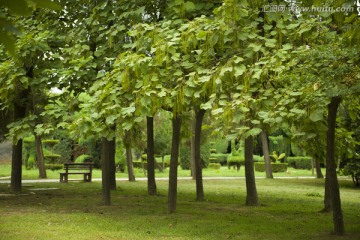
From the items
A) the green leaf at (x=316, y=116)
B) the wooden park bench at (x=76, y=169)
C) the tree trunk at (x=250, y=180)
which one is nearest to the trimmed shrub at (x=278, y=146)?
the wooden park bench at (x=76, y=169)

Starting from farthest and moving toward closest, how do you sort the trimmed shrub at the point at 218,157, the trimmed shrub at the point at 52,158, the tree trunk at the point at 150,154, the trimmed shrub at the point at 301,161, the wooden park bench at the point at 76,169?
the trimmed shrub at the point at 218,157 < the trimmed shrub at the point at 301,161 < the trimmed shrub at the point at 52,158 < the wooden park bench at the point at 76,169 < the tree trunk at the point at 150,154

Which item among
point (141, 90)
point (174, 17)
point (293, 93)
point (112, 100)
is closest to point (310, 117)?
point (293, 93)

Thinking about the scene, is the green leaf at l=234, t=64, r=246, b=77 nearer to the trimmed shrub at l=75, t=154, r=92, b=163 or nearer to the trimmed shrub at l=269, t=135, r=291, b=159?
the trimmed shrub at l=75, t=154, r=92, b=163

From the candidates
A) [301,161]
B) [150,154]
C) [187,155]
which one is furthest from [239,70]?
[301,161]

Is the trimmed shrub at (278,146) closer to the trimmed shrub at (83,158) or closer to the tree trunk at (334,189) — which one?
the trimmed shrub at (83,158)

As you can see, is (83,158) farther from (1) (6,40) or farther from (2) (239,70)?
(1) (6,40)

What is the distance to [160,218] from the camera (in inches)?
456

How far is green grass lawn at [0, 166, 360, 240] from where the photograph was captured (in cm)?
963

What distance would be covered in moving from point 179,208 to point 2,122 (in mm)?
12015

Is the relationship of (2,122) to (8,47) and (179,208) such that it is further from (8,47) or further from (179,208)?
(8,47)

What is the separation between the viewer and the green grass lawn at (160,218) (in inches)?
379

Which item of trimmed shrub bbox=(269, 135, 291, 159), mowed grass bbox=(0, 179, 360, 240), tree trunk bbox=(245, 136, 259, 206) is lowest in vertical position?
mowed grass bbox=(0, 179, 360, 240)

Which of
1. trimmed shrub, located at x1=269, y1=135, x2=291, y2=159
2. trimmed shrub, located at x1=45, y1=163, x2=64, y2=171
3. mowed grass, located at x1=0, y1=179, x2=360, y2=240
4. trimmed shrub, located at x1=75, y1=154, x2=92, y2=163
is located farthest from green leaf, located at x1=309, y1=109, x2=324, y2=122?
trimmed shrub, located at x1=269, y1=135, x2=291, y2=159

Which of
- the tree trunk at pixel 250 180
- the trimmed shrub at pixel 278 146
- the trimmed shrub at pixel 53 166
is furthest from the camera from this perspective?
the trimmed shrub at pixel 278 146
